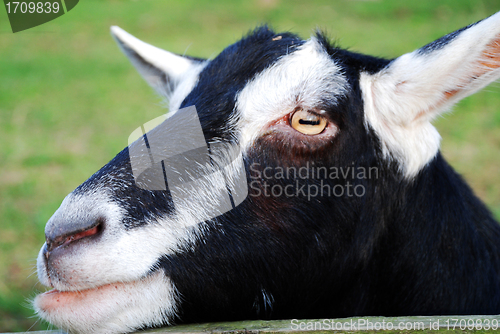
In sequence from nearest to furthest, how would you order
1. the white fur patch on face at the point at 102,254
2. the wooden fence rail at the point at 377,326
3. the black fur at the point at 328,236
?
the wooden fence rail at the point at 377,326, the white fur patch on face at the point at 102,254, the black fur at the point at 328,236

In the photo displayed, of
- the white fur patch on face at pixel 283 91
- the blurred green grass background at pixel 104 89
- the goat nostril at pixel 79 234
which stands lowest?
the blurred green grass background at pixel 104 89

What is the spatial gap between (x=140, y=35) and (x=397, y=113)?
1247 centimetres

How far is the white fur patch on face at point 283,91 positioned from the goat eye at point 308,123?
55 mm

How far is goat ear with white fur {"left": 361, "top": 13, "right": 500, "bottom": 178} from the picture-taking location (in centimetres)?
221

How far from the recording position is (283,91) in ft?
8.11

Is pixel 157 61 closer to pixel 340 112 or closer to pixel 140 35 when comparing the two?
pixel 340 112

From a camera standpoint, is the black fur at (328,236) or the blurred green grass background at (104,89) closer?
the black fur at (328,236)

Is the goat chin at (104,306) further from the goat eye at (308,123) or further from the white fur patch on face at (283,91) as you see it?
the goat eye at (308,123)

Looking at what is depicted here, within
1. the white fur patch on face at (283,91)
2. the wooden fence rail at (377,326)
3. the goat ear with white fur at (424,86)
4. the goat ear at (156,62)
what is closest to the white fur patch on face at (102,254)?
the wooden fence rail at (377,326)

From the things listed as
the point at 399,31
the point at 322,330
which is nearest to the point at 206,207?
the point at 322,330

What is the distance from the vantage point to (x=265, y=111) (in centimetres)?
244

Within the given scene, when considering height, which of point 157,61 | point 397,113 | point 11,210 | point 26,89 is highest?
point 157,61

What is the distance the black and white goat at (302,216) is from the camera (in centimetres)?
208

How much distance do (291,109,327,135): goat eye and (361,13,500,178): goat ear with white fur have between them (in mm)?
289
